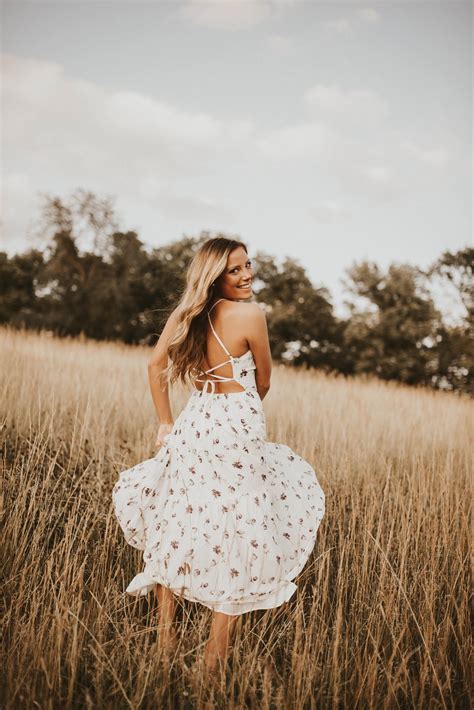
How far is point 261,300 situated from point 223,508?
16.6 meters

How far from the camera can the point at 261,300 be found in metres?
18.2

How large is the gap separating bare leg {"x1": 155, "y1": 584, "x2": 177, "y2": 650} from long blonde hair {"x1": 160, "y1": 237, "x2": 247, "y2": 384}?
948 mm

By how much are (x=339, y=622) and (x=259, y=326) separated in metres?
1.25

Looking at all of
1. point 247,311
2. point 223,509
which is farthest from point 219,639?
point 247,311

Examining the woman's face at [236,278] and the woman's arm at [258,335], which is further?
the woman's face at [236,278]

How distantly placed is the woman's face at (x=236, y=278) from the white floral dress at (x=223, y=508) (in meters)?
0.31

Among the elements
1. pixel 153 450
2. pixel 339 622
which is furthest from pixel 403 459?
pixel 339 622

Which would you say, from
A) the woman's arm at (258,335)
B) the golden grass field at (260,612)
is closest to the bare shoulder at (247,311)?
the woman's arm at (258,335)

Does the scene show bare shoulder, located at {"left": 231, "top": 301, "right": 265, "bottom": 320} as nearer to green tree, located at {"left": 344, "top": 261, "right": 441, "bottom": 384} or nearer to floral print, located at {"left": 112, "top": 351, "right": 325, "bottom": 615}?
floral print, located at {"left": 112, "top": 351, "right": 325, "bottom": 615}

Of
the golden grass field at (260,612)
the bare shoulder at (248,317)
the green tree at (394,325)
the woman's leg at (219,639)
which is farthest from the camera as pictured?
the green tree at (394,325)

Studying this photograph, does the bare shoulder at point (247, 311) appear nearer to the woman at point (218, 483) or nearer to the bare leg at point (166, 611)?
the woman at point (218, 483)

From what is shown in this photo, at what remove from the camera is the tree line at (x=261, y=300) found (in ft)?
50.6

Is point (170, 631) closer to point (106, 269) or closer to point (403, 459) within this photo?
point (403, 459)

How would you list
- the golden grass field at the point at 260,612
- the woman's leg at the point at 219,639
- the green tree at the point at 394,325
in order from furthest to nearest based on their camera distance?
the green tree at the point at 394,325 → the woman's leg at the point at 219,639 → the golden grass field at the point at 260,612
